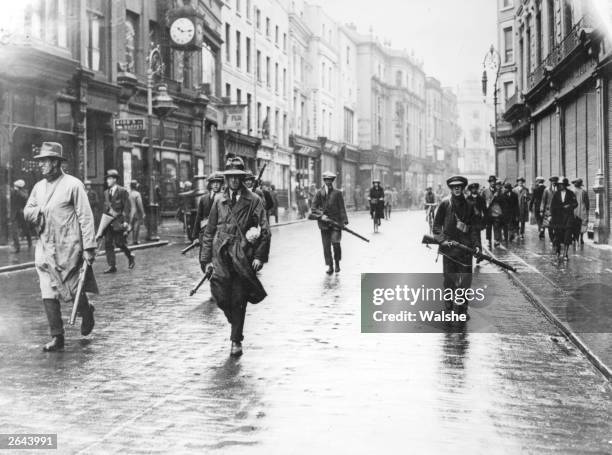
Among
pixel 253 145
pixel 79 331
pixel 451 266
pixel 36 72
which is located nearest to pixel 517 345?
pixel 451 266

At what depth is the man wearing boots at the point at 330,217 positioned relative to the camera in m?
13.9

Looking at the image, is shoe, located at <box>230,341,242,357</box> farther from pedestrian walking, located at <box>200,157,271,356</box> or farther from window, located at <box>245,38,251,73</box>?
window, located at <box>245,38,251,73</box>

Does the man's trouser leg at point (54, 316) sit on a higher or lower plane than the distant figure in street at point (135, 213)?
lower

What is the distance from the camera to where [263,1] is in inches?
1859

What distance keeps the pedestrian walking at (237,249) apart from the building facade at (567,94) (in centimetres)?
1369

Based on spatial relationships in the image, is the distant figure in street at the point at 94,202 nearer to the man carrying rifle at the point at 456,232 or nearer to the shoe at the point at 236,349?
the man carrying rifle at the point at 456,232

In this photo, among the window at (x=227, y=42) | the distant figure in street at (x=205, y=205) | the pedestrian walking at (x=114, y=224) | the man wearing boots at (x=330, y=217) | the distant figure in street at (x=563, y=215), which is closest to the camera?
the distant figure in street at (x=205, y=205)

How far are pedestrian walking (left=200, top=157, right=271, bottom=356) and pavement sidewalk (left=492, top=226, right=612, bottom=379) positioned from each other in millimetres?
3035

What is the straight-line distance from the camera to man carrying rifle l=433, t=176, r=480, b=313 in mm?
9070

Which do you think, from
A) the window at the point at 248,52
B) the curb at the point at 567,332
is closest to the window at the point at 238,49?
the window at the point at 248,52

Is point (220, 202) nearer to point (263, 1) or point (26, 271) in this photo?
point (26, 271)

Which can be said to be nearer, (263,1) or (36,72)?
(36,72)

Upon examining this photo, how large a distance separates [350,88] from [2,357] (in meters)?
66.4

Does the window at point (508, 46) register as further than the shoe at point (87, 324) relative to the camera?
Yes
